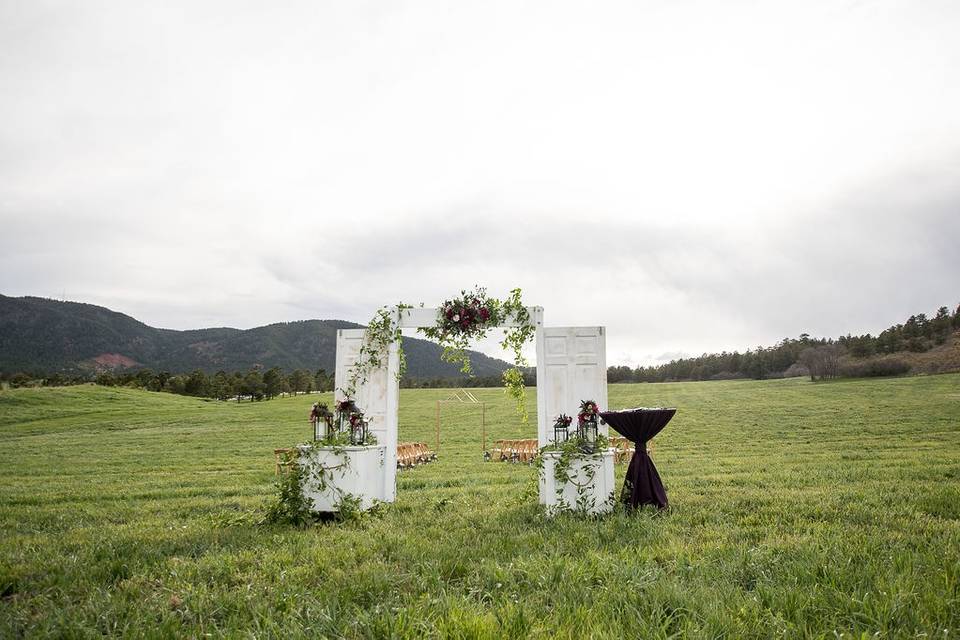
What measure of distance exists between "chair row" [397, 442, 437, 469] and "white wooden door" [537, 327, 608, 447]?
27.2ft

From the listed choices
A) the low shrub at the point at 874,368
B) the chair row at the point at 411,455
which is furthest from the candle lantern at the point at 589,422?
the low shrub at the point at 874,368

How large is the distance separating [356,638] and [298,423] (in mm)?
31659

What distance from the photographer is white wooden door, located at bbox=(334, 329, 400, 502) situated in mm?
9297

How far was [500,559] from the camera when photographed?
5.16 meters

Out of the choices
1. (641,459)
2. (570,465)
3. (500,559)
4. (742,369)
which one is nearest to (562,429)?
(570,465)

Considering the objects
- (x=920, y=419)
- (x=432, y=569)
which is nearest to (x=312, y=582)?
(x=432, y=569)

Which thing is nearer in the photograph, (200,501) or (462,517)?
(462,517)

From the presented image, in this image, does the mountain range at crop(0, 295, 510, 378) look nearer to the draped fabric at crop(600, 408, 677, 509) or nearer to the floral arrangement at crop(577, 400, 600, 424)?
the floral arrangement at crop(577, 400, 600, 424)

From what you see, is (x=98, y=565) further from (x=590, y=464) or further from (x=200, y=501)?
(x=590, y=464)

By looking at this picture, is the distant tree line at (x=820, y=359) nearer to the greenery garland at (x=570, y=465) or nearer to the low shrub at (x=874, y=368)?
the low shrub at (x=874, y=368)

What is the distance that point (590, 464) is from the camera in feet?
25.6

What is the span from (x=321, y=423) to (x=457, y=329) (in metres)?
2.83

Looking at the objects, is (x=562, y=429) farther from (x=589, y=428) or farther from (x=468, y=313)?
(x=468, y=313)

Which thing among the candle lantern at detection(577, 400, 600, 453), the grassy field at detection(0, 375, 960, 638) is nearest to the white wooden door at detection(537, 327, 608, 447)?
the candle lantern at detection(577, 400, 600, 453)
